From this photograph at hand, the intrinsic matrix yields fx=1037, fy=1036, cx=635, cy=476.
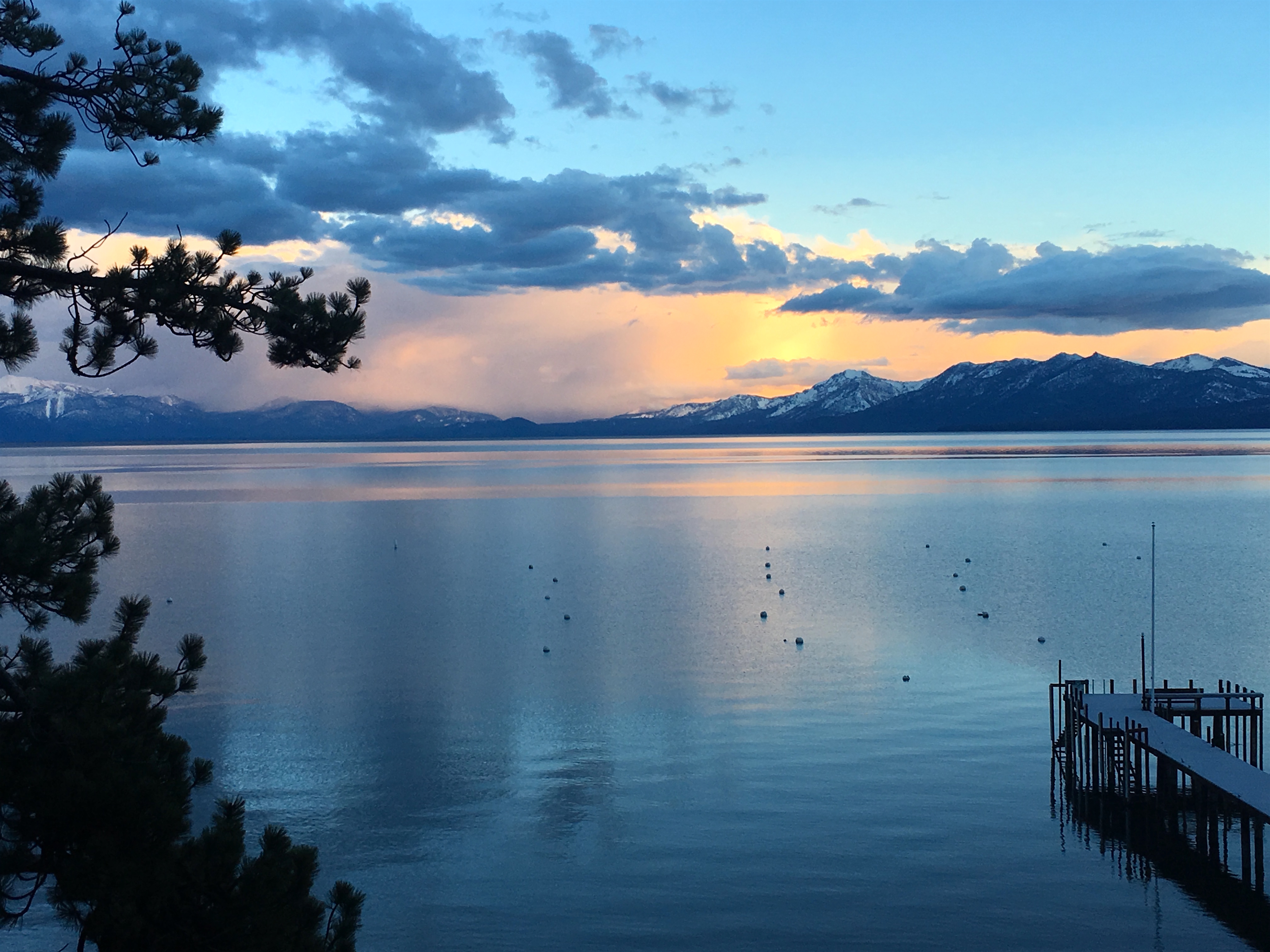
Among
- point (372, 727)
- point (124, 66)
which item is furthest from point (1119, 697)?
point (124, 66)

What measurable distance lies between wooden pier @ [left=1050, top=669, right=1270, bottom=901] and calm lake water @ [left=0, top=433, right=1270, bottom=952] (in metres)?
1.06

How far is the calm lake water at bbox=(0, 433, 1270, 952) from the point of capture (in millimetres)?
17469

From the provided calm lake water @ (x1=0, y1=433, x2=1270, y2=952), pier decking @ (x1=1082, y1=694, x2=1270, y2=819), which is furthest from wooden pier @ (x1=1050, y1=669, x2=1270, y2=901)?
calm lake water @ (x1=0, y1=433, x2=1270, y2=952)

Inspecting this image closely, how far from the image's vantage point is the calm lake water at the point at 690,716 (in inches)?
688

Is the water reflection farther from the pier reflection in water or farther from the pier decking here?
the pier decking

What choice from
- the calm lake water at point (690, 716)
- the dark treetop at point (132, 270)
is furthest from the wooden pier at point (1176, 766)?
the dark treetop at point (132, 270)

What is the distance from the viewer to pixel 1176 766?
21062 millimetres

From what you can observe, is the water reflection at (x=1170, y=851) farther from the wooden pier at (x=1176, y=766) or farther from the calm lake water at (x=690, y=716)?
the calm lake water at (x=690, y=716)

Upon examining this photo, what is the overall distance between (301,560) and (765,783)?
41910 millimetres

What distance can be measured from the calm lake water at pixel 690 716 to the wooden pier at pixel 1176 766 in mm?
1059

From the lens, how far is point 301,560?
191 feet

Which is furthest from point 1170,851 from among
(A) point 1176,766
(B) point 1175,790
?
(B) point 1175,790

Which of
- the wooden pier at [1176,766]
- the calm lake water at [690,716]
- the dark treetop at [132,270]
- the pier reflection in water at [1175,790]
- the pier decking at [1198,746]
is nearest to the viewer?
the dark treetop at [132,270]

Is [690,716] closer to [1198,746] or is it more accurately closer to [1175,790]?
[1175,790]
